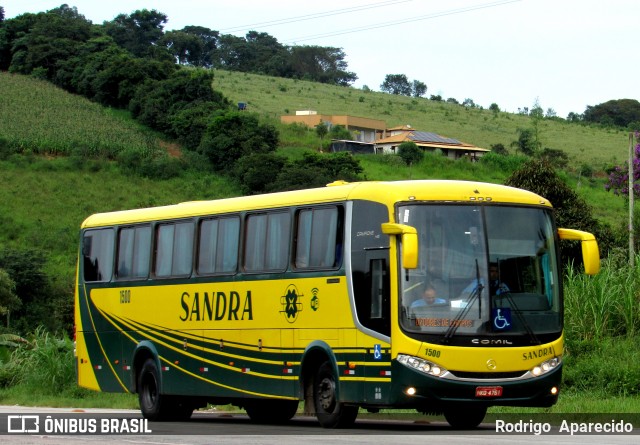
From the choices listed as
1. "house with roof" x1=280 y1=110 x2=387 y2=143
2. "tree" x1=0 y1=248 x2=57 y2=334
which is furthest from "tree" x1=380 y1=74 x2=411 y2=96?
"tree" x1=0 y1=248 x2=57 y2=334

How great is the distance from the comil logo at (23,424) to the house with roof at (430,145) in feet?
267

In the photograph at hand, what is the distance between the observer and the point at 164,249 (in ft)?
67.0

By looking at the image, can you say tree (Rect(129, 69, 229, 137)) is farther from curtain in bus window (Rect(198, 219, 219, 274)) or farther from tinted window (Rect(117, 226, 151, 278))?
curtain in bus window (Rect(198, 219, 219, 274))

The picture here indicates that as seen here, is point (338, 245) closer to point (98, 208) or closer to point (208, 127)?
point (98, 208)

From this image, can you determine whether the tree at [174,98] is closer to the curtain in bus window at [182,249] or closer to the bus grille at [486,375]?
the curtain in bus window at [182,249]

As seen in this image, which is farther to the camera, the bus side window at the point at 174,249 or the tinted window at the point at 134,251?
the tinted window at the point at 134,251

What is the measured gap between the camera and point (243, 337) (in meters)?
18.4

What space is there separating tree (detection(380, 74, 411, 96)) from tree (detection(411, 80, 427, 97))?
3.25 ft

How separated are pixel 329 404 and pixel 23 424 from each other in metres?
5.39

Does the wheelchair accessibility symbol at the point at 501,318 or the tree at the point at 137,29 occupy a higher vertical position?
the tree at the point at 137,29

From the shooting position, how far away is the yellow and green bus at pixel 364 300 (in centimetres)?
1491

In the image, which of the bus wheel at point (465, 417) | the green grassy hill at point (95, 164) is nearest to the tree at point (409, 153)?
the green grassy hill at point (95, 164)

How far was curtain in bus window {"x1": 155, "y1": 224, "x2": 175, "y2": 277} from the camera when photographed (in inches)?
797

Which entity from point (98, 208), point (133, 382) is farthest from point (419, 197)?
point (98, 208)
